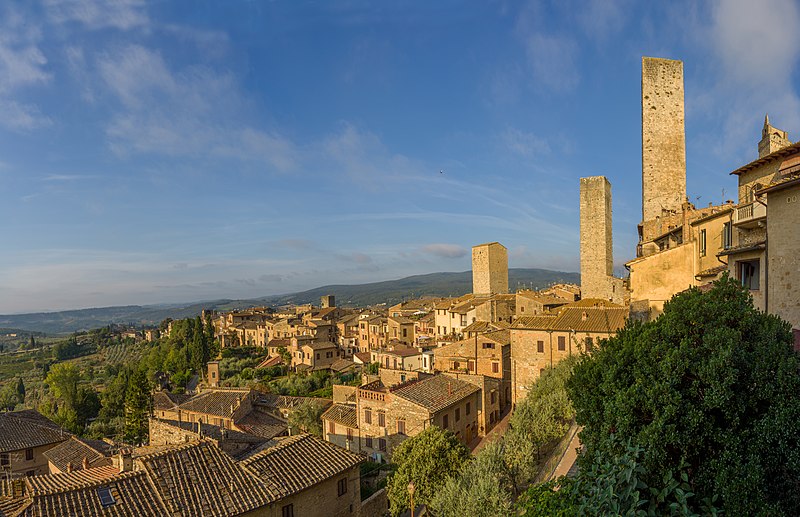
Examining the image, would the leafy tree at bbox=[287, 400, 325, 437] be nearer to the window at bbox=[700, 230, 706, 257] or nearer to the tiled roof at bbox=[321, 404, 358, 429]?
the tiled roof at bbox=[321, 404, 358, 429]

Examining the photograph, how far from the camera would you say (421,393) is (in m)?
25.7

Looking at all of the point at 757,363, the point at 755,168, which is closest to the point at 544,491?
the point at 757,363

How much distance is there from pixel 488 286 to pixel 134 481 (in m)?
52.8

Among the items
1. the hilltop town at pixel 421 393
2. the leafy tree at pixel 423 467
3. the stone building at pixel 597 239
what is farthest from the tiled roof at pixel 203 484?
the stone building at pixel 597 239

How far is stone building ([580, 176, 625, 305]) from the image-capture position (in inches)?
1411

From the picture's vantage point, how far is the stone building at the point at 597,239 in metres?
35.8

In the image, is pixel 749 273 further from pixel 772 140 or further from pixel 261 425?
pixel 261 425

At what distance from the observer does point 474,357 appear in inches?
1305

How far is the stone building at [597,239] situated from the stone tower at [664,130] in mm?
8501

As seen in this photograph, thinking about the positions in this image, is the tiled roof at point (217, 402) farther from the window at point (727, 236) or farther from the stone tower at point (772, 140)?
the stone tower at point (772, 140)

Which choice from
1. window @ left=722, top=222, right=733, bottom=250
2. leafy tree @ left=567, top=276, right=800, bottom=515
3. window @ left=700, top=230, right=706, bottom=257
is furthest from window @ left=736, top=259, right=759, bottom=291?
leafy tree @ left=567, top=276, right=800, bottom=515

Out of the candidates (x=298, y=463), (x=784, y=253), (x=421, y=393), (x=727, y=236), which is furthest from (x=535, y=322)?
(x=298, y=463)

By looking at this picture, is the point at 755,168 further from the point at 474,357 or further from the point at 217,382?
the point at 217,382

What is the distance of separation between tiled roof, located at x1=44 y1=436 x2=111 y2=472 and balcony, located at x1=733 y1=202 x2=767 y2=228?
27992mm
